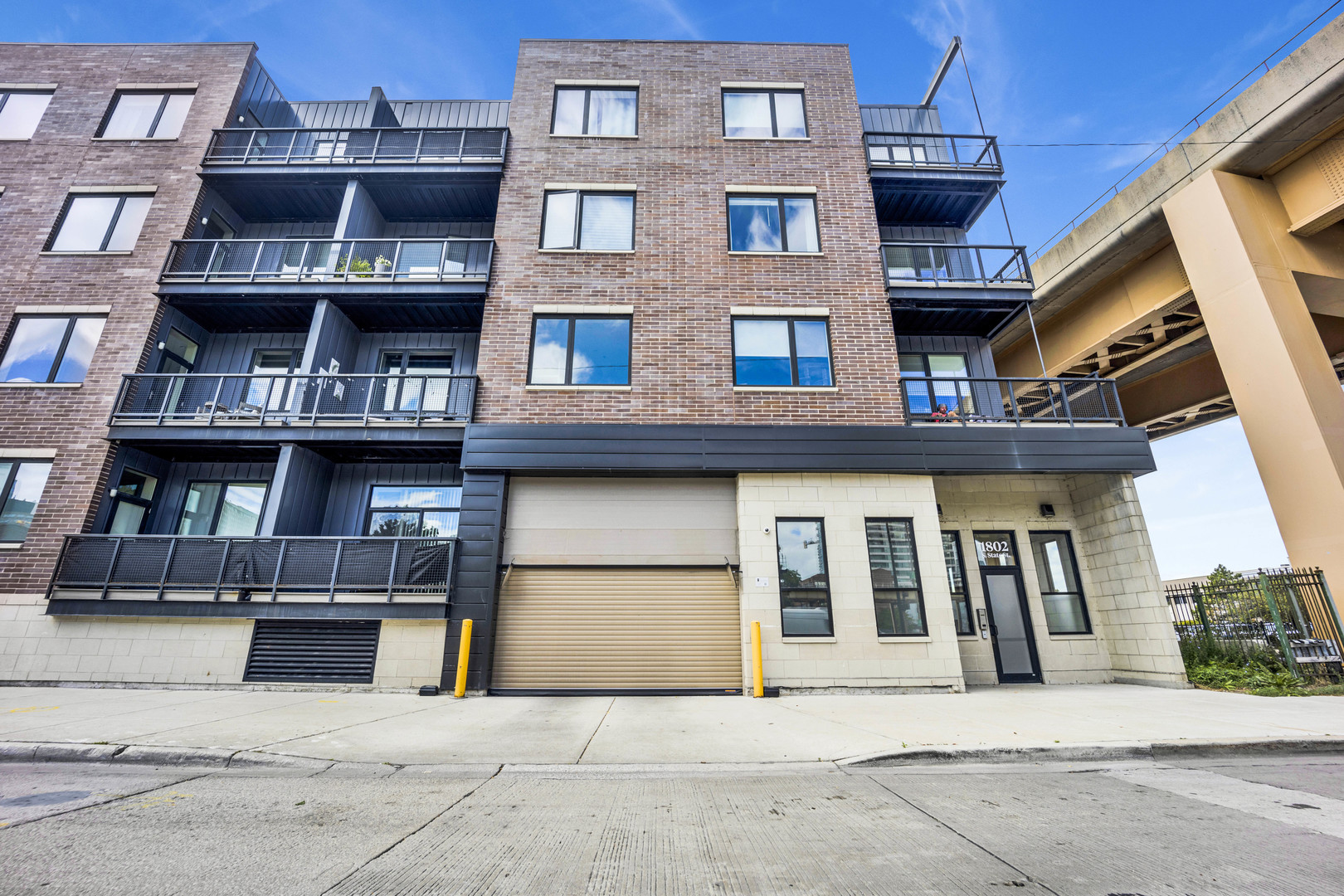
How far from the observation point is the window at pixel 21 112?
47.4 feet

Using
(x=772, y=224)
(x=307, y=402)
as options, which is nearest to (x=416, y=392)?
(x=307, y=402)

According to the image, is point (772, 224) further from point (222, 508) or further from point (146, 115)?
point (146, 115)

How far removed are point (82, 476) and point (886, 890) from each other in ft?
53.7

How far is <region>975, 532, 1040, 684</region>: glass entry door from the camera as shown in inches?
451

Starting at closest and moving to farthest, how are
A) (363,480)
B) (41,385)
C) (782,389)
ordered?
(782,389), (41,385), (363,480)

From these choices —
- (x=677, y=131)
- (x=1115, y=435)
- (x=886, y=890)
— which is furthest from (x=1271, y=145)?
(x=886, y=890)

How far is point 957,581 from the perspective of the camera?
11.9 meters

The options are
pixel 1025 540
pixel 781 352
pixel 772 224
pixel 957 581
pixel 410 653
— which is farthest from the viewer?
pixel 772 224

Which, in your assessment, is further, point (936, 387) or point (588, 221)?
point (588, 221)

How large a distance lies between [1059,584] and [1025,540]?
1.19 metres

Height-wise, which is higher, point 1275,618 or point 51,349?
point 51,349

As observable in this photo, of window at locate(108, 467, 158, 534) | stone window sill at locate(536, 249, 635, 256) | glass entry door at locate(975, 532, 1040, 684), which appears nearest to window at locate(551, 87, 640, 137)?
stone window sill at locate(536, 249, 635, 256)

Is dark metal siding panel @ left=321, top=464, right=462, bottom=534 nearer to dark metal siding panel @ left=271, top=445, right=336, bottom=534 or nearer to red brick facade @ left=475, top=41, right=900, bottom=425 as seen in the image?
dark metal siding panel @ left=271, top=445, right=336, bottom=534

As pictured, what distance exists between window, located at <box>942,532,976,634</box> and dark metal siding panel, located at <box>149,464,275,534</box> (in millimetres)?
15913
